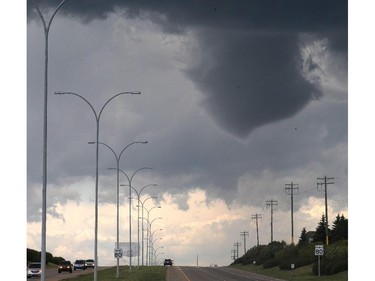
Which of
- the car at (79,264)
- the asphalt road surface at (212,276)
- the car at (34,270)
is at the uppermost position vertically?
→ the car at (34,270)

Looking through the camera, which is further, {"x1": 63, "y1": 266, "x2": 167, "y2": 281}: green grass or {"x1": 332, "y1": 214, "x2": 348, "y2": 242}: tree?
{"x1": 332, "y1": 214, "x2": 348, "y2": 242}: tree

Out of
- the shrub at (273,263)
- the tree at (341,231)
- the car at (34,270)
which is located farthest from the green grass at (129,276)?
the tree at (341,231)

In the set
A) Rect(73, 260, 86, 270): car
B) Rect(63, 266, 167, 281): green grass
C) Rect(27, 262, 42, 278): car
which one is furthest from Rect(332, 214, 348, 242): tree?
Rect(27, 262, 42, 278): car

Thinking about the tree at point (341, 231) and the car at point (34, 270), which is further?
the tree at point (341, 231)

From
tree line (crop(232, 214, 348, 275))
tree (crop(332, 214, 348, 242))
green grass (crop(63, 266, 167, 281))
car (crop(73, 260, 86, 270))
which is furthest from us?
tree (crop(332, 214, 348, 242))

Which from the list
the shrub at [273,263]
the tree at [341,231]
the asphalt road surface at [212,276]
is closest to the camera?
the asphalt road surface at [212,276]

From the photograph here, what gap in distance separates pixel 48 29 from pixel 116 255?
46.1 m

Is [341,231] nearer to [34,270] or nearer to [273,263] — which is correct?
[273,263]

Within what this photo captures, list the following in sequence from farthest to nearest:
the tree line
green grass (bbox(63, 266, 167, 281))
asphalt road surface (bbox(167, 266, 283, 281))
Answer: the tree line → asphalt road surface (bbox(167, 266, 283, 281)) → green grass (bbox(63, 266, 167, 281))

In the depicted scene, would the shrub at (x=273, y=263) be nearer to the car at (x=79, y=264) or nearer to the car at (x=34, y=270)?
the car at (x=79, y=264)

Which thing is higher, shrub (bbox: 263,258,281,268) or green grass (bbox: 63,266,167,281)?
green grass (bbox: 63,266,167,281)

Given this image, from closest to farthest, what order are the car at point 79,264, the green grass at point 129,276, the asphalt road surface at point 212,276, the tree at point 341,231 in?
1. the green grass at point 129,276
2. the asphalt road surface at point 212,276
3. the car at point 79,264
4. the tree at point 341,231

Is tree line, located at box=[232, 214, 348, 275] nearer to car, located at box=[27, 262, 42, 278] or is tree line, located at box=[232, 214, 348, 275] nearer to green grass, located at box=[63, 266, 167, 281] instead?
green grass, located at box=[63, 266, 167, 281]

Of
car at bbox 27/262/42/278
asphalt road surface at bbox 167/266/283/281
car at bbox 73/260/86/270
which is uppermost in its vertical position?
car at bbox 27/262/42/278
